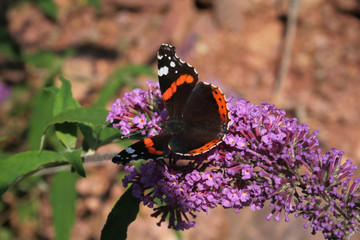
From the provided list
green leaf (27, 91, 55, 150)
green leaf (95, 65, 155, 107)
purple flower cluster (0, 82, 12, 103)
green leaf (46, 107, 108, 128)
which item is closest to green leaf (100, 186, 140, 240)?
green leaf (46, 107, 108, 128)

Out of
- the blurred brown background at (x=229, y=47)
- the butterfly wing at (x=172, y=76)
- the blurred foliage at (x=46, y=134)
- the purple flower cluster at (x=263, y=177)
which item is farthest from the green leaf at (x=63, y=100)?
the blurred brown background at (x=229, y=47)

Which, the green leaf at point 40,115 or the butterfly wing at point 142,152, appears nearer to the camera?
the butterfly wing at point 142,152

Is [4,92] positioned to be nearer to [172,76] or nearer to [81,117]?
[81,117]

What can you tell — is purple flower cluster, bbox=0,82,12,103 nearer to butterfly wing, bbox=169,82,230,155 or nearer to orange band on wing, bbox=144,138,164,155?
butterfly wing, bbox=169,82,230,155

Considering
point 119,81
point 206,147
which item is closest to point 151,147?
point 206,147

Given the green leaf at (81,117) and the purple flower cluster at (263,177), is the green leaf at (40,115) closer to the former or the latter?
the green leaf at (81,117)

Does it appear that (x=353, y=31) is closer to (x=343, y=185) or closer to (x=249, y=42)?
(x=249, y=42)
